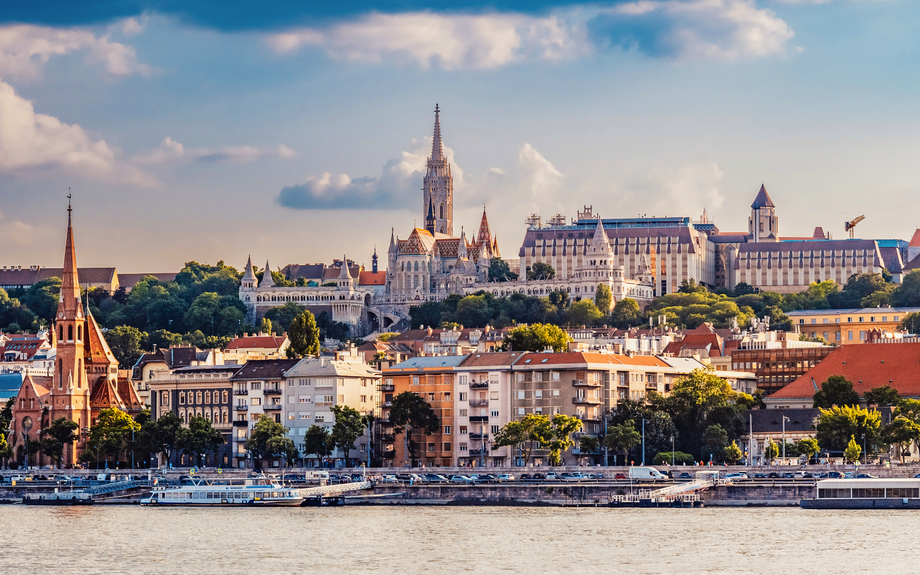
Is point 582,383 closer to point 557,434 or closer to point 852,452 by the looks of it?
point 557,434

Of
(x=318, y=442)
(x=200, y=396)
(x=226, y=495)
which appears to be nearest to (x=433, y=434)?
(x=318, y=442)

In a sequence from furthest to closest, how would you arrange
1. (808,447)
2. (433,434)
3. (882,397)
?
(882,397) < (433,434) < (808,447)

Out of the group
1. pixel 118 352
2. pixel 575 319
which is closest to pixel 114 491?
pixel 118 352

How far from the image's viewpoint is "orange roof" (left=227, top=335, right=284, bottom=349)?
166000mm

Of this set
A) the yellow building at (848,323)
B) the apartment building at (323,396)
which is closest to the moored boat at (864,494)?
the apartment building at (323,396)

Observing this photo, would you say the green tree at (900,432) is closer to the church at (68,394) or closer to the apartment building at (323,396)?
the apartment building at (323,396)

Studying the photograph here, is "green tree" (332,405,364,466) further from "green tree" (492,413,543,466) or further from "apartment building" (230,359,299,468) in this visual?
"apartment building" (230,359,299,468)

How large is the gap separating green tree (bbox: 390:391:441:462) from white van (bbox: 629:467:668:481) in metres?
18.9

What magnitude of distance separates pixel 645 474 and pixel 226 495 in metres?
19.9

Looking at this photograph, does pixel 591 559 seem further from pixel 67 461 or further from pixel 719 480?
pixel 67 461

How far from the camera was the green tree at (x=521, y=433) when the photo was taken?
10219cm

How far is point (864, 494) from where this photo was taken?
83.8 metres

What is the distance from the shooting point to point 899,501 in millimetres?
83688

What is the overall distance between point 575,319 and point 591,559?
404ft
